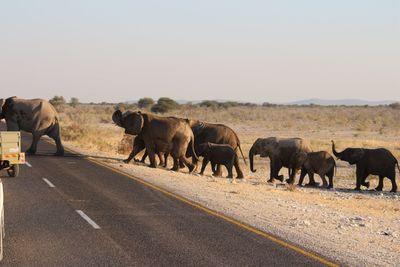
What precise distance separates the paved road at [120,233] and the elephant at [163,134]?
685cm

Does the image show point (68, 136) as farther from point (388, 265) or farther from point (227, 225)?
point (388, 265)

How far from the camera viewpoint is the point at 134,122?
79.0ft

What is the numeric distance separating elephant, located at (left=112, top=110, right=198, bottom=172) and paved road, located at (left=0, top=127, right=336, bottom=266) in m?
6.85

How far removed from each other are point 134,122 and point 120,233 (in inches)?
531

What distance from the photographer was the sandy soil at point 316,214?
10.3m

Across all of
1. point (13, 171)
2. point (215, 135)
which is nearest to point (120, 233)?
point (13, 171)

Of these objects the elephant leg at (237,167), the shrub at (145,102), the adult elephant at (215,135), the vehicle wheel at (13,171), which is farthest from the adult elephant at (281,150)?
the shrub at (145,102)

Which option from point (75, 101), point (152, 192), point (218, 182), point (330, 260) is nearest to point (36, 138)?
point (218, 182)

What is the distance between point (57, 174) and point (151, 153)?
496 centimetres

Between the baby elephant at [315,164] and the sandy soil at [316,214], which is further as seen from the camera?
the baby elephant at [315,164]

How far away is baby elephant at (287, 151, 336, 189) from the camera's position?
23.9 meters

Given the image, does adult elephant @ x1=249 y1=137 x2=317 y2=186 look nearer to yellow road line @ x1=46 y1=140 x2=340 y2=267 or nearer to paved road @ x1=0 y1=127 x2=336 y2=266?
yellow road line @ x1=46 y1=140 x2=340 y2=267

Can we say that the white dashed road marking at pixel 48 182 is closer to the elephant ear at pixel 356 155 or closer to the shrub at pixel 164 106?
the elephant ear at pixel 356 155

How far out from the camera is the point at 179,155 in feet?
78.2
